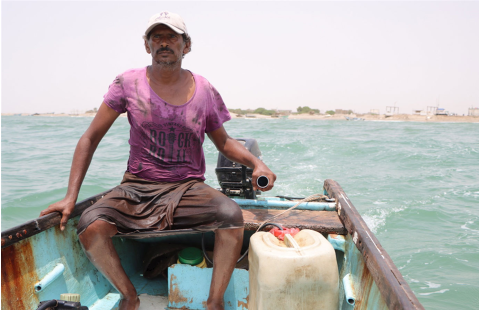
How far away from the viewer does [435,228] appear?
6.17 meters

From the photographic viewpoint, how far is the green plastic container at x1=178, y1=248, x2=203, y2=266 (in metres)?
2.19

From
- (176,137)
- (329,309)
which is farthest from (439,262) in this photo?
(176,137)

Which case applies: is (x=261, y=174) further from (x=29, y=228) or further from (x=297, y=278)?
(x=29, y=228)

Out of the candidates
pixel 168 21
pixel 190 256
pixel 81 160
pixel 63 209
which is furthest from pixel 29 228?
pixel 168 21

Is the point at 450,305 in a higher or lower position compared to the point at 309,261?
lower

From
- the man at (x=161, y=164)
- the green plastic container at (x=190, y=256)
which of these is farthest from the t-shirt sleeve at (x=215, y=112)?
the green plastic container at (x=190, y=256)

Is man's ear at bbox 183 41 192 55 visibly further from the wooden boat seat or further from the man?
the wooden boat seat

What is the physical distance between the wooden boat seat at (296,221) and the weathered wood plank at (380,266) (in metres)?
0.07

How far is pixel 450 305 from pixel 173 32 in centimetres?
425

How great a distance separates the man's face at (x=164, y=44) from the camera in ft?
6.57

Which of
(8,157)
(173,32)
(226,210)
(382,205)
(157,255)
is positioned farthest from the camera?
(8,157)

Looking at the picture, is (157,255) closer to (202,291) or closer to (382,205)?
(202,291)

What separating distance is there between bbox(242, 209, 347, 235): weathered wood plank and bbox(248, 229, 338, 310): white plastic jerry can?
1.49ft

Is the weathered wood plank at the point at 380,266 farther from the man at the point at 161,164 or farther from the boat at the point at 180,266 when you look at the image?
the man at the point at 161,164
